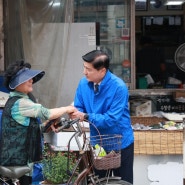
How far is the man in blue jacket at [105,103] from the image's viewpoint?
4977 mm

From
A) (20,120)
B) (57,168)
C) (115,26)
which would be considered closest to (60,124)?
(20,120)

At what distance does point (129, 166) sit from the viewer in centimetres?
536

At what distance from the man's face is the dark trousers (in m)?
0.82

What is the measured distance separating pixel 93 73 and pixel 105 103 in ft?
1.10

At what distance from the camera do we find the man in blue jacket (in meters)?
4.98

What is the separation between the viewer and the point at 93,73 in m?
5.05

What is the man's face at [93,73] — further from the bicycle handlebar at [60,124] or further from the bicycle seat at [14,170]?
the bicycle seat at [14,170]

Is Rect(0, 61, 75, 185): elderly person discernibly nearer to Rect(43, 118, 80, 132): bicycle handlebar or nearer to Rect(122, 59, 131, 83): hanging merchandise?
Rect(43, 118, 80, 132): bicycle handlebar

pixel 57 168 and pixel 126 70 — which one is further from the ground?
pixel 126 70

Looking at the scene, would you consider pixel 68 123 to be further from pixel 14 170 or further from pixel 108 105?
pixel 14 170

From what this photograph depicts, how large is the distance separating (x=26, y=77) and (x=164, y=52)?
884 cm

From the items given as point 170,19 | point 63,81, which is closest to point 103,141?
point 63,81

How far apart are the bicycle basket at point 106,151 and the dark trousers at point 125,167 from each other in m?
0.32

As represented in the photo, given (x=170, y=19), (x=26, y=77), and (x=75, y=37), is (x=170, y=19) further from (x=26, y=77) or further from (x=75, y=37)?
(x=26, y=77)
